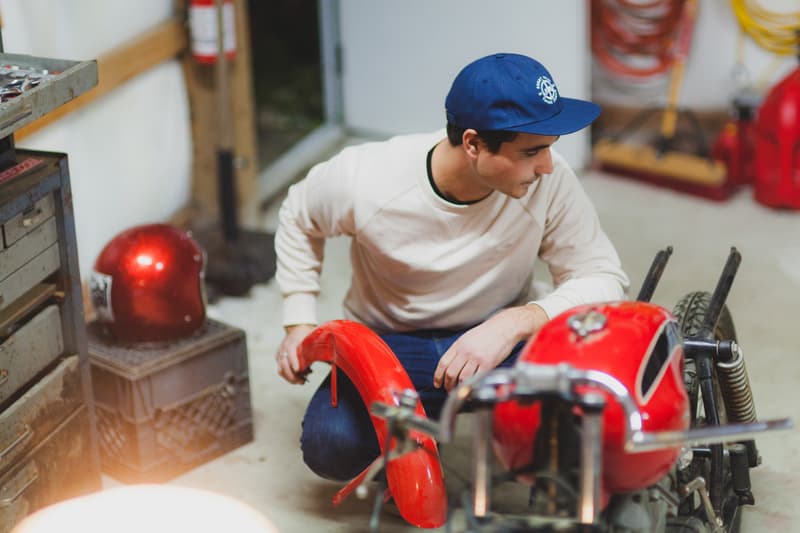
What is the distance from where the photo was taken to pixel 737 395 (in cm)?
238

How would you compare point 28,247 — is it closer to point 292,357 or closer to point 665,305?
point 292,357

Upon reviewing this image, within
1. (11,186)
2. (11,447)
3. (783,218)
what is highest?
(11,186)

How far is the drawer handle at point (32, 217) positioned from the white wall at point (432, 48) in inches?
106

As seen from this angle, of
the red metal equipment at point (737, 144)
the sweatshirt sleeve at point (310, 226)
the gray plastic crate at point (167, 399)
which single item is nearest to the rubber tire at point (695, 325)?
the sweatshirt sleeve at point (310, 226)

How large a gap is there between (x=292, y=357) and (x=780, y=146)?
267cm

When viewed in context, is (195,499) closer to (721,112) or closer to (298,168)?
(298,168)

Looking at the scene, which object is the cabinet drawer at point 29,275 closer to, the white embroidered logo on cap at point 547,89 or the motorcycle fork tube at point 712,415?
the white embroidered logo on cap at point 547,89

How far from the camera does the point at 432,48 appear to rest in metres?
5.00

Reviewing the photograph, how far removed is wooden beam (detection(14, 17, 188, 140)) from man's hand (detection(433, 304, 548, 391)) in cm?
164

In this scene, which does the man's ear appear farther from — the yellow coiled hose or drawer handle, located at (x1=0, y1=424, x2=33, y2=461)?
the yellow coiled hose

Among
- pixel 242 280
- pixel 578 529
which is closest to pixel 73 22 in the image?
pixel 242 280

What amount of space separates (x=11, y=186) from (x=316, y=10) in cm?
447

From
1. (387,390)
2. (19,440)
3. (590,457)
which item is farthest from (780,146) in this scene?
(590,457)

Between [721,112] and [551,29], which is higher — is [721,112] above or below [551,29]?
below
